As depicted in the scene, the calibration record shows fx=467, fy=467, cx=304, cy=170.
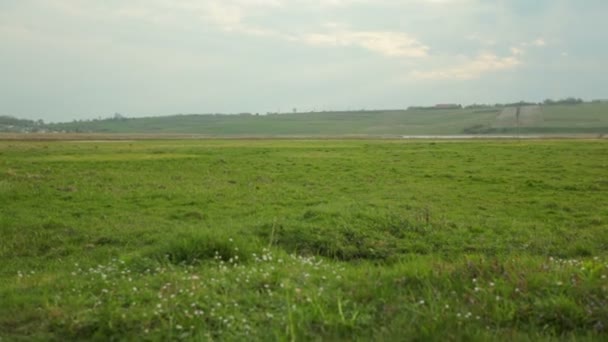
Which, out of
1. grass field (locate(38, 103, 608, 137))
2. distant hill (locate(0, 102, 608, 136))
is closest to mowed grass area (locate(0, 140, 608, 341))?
grass field (locate(38, 103, 608, 137))

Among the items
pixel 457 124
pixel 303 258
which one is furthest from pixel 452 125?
pixel 303 258

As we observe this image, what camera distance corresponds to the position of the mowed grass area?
577 centimetres

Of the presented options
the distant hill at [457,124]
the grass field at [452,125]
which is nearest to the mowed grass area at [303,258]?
the grass field at [452,125]

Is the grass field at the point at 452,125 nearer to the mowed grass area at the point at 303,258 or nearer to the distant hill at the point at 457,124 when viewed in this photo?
the distant hill at the point at 457,124

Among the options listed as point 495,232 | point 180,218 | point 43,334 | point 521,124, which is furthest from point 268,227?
point 521,124

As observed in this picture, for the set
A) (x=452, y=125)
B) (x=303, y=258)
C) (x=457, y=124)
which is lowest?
(x=303, y=258)

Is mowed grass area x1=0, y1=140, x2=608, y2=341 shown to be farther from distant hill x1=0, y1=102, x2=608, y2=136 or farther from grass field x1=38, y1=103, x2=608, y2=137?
distant hill x1=0, y1=102, x2=608, y2=136

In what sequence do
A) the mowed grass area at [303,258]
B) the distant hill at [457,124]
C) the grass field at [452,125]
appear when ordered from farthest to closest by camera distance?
1. the distant hill at [457,124]
2. the grass field at [452,125]
3. the mowed grass area at [303,258]

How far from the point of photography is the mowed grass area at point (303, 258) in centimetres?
577

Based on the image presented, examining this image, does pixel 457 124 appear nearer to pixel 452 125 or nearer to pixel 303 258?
pixel 452 125

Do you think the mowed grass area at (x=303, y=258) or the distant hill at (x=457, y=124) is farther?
the distant hill at (x=457, y=124)

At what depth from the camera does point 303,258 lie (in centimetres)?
932

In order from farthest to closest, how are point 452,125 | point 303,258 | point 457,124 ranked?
point 457,124 < point 452,125 < point 303,258

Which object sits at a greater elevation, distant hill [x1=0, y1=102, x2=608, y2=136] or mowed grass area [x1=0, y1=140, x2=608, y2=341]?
distant hill [x1=0, y1=102, x2=608, y2=136]
